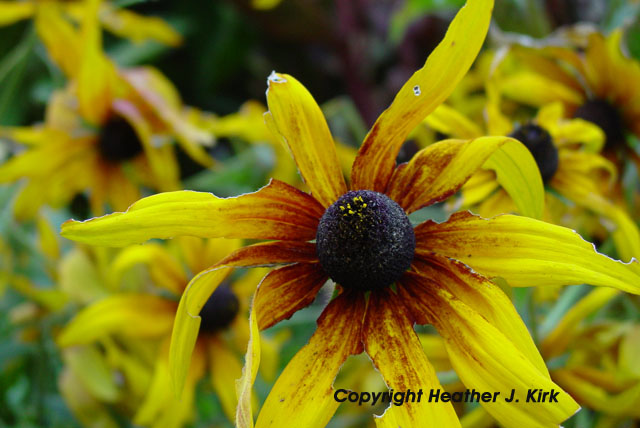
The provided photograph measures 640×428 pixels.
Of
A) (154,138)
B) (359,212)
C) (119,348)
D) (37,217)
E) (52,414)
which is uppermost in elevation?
(359,212)

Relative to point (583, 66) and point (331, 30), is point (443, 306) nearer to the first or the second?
point (583, 66)

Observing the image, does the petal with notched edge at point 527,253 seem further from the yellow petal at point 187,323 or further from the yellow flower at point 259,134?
the yellow flower at point 259,134

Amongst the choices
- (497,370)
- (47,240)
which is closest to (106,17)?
(47,240)

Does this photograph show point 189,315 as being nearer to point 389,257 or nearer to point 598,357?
point 389,257

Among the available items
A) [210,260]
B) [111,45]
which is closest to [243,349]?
[210,260]

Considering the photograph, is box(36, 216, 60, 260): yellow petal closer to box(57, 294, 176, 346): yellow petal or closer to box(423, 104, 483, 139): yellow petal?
box(57, 294, 176, 346): yellow petal

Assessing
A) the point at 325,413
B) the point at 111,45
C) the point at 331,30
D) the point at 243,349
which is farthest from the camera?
the point at 111,45
